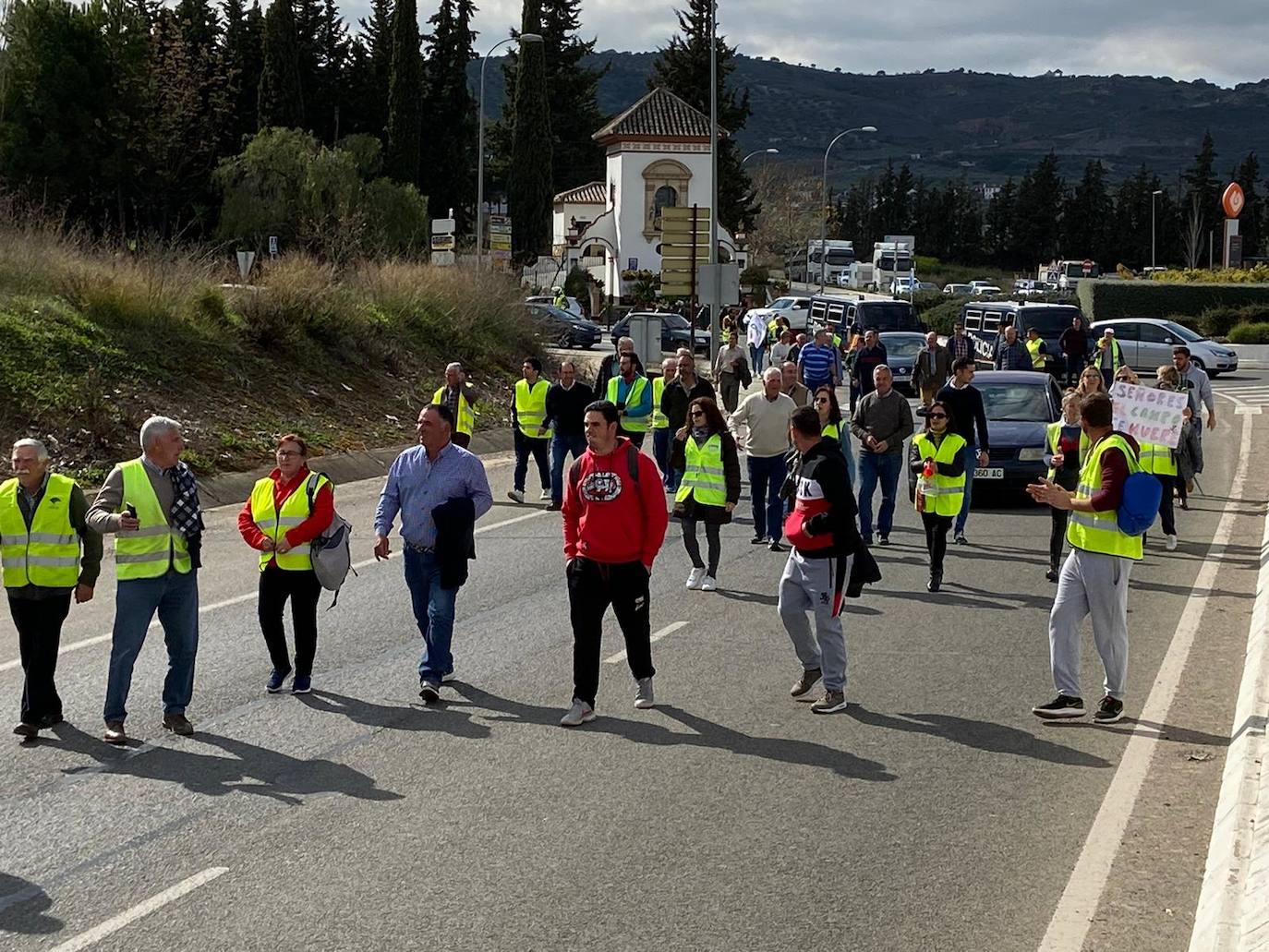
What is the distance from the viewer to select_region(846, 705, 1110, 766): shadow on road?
28.6 ft

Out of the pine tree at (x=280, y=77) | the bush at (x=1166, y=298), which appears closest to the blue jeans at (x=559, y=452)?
the bush at (x=1166, y=298)

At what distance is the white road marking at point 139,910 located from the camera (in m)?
6.04

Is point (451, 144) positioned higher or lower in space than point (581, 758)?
higher

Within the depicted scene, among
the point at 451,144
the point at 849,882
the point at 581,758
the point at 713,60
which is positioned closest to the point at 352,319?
the point at 713,60

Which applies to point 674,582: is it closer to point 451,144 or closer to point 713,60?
point 713,60

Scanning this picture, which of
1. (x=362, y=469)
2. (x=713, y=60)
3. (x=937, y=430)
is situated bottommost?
(x=362, y=469)

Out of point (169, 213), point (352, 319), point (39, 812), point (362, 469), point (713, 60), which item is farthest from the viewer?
point (169, 213)

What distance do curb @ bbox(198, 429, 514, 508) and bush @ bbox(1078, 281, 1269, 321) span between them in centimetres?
4100

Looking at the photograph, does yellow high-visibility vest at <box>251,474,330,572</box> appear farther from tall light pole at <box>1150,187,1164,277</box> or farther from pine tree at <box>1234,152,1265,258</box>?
pine tree at <box>1234,152,1265,258</box>

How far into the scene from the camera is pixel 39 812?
7.71 metres

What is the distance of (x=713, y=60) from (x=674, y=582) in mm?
23553

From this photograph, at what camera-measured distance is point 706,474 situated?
13.9m

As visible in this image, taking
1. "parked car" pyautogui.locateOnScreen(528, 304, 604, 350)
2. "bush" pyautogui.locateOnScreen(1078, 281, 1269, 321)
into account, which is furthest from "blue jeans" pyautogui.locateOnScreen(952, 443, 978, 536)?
Answer: "bush" pyautogui.locateOnScreen(1078, 281, 1269, 321)

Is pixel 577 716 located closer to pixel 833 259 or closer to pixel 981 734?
pixel 981 734
